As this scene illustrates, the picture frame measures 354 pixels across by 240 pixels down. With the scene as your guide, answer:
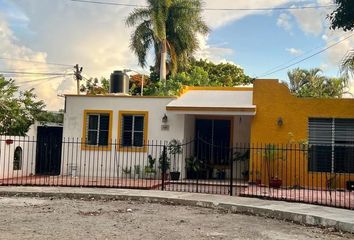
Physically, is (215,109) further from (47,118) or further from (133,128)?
(47,118)

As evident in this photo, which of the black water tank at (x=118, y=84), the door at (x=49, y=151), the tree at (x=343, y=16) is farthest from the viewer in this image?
the black water tank at (x=118, y=84)

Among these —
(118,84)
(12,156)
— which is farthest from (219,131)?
(12,156)

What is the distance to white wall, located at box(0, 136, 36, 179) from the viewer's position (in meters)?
17.1

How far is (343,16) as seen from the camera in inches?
603

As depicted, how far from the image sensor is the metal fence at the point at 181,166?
1631 cm

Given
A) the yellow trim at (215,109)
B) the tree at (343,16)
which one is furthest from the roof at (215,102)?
the tree at (343,16)

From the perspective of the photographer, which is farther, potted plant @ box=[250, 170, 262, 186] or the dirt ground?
potted plant @ box=[250, 170, 262, 186]

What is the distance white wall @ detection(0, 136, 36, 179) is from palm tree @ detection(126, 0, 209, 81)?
12.2 m

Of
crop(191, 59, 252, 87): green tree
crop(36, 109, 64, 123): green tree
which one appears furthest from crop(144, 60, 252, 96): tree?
crop(36, 109, 64, 123): green tree

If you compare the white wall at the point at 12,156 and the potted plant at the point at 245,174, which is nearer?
the white wall at the point at 12,156

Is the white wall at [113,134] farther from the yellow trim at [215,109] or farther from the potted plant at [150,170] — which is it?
the yellow trim at [215,109]

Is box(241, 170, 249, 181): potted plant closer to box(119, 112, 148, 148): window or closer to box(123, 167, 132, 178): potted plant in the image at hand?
box(119, 112, 148, 148): window

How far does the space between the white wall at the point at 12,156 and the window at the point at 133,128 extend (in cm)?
361

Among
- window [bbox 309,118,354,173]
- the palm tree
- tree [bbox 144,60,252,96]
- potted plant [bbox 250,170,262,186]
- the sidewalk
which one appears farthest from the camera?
tree [bbox 144,60,252,96]
